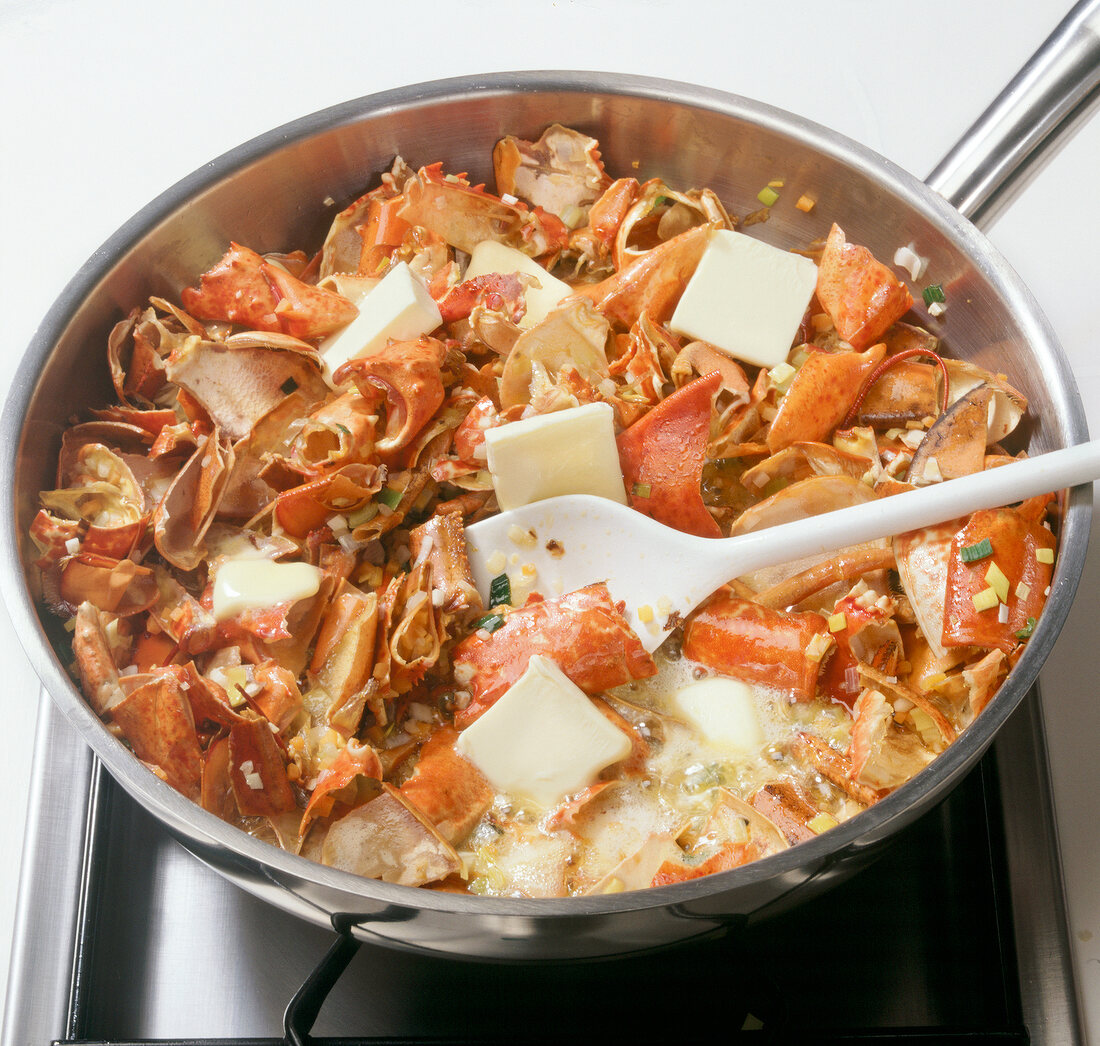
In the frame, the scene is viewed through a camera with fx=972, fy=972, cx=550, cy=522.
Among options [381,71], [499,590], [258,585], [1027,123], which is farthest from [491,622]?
[381,71]

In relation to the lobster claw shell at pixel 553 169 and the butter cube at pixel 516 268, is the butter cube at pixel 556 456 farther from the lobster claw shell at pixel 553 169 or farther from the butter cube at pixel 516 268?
the lobster claw shell at pixel 553 169

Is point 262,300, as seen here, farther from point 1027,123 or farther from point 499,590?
point 1027,123

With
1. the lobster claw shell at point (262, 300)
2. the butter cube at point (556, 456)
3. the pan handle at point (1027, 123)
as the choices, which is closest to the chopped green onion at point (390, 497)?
the butter cube at point (556, 456)

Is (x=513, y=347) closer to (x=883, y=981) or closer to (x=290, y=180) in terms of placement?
(x=290, y=180)

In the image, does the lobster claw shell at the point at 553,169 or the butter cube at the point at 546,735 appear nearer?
the butter cube at the point at 546,735

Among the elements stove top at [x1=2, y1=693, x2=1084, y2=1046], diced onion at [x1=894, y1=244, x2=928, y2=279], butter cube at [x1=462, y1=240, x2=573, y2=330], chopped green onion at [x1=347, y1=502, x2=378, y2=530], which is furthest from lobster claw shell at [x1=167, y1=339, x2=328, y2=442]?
diced onion at [x1=894, y1=244, x2=928, y2=279]
